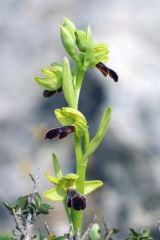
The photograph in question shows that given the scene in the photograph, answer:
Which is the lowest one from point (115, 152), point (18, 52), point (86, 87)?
point (115, 152)

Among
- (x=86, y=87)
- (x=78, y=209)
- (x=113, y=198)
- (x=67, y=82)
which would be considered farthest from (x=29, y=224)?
(x=86, y=87)

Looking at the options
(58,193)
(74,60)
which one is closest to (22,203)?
(58,193)

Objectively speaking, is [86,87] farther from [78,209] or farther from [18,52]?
[78,209]

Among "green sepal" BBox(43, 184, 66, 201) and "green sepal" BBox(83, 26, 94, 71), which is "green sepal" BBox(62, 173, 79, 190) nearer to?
"green sepal" BBox(43, 184, 66, 201)

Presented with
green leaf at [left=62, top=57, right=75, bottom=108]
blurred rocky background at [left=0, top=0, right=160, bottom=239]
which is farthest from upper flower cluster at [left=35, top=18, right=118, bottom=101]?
blurred rocky background at [left=0, top=0, right=160, bottom=239]

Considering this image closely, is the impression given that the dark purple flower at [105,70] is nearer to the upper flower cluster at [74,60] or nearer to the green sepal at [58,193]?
the upper flower cluster at [74,60]
